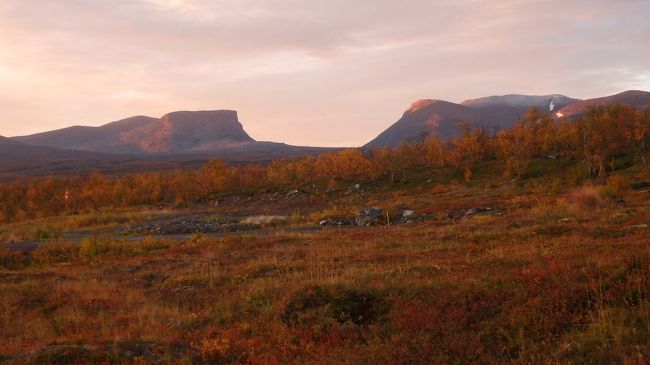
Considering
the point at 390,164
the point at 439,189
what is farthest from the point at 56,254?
the point at 390,164

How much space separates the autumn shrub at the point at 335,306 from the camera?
9234 millimetres

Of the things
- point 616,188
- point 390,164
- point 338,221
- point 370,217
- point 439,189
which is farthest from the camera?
point 390,164

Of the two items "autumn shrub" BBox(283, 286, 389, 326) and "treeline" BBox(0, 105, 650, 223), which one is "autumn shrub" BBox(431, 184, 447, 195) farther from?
"autumn shrub" BBox(283, 286, 389, 326)

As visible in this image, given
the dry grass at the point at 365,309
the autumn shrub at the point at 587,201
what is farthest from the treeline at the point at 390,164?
the dry grass at the point at 365,309

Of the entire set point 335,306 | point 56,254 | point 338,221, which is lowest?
point 338,221

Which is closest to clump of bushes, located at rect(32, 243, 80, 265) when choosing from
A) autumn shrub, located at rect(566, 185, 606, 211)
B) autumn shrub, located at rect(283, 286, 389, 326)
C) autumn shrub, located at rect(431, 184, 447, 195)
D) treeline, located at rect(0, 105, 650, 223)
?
autumn shrub, located at rect(283, 286, 389, 326)

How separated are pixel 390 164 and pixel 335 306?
55419 millimetres

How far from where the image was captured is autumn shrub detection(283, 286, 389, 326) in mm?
9234

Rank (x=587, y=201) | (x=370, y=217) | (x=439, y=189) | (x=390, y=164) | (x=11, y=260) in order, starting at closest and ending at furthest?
1. (x=11, y=260)
2. (x=587, y=201)
3. (x=370, y=217)
4. (x=439, y=189)
5. (x=390, y=164)

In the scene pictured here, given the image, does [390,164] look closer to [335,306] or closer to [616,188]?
[616,188]

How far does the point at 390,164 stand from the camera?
6438 centimetres

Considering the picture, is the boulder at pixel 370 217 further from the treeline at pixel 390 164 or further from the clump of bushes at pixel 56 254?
the treeline at pixel 390 164

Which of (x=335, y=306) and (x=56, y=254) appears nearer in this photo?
(x=335, y=306)

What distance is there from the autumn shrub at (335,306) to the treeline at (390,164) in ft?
130
